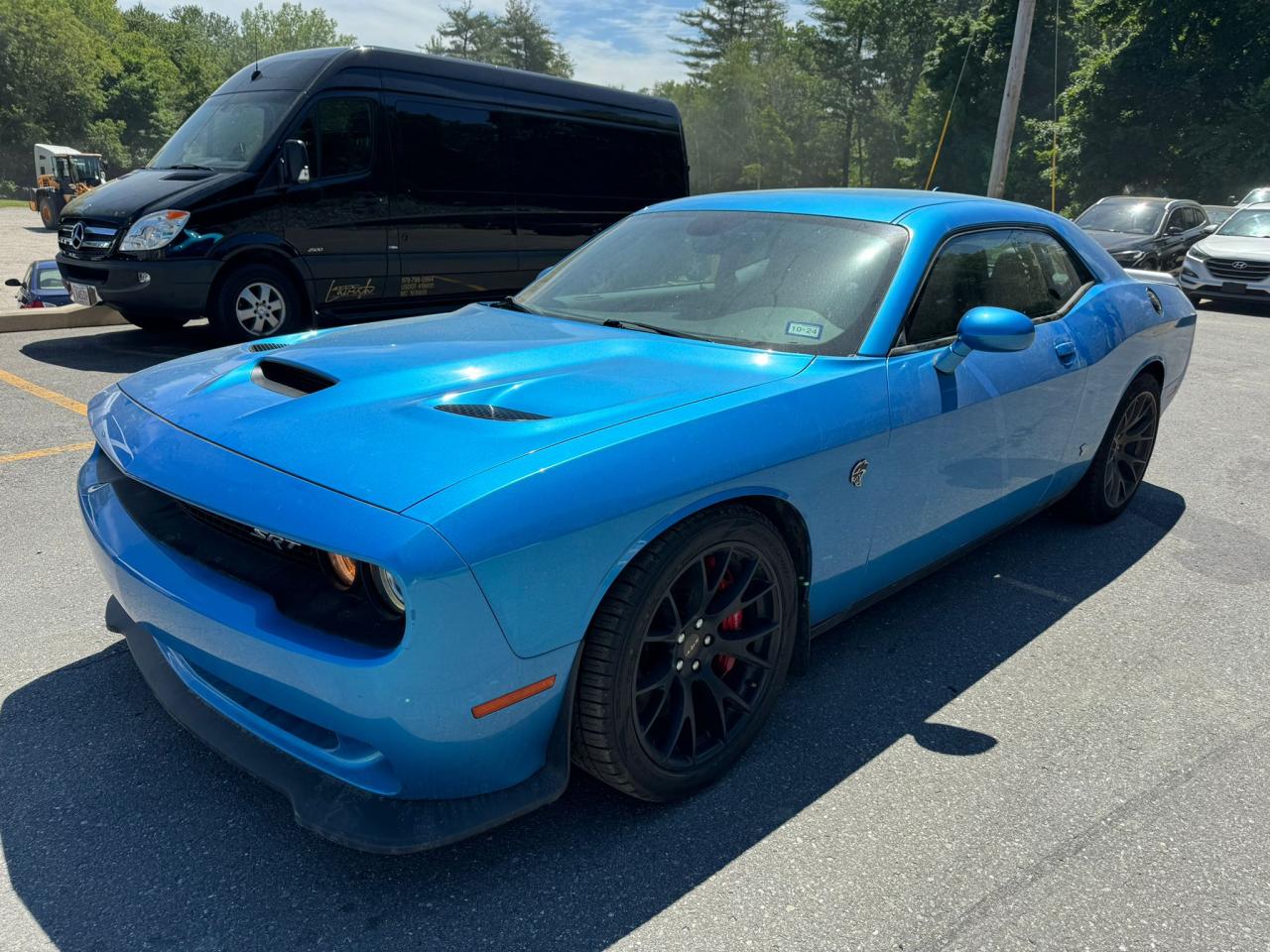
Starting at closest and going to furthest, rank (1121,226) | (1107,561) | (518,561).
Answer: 1. (518,561)
2. (1107,561)
3. (1121,226)

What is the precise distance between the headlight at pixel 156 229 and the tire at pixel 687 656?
617 cm

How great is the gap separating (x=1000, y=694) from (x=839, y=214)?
5.33 ft

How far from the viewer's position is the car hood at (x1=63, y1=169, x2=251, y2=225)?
23.1ft

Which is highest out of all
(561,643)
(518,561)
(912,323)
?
(912,323)

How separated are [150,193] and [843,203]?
5.99 m

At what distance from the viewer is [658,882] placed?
2.08 m

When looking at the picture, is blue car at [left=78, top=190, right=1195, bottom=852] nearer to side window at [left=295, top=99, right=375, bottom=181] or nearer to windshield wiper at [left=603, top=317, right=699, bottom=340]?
windshield wiper at [left=603, top=317, right=699, bottom=340]

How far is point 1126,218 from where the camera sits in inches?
616

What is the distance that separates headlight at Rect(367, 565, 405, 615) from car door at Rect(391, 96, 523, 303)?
6773mm

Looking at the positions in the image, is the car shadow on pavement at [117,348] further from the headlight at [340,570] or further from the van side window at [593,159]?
the headlight at [340,570]

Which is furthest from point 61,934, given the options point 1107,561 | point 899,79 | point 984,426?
point 899,79

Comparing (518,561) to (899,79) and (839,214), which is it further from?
(899,79)

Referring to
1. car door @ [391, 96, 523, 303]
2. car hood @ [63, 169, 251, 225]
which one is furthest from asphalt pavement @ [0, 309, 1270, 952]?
car door @ [391, 96, 523, 303]

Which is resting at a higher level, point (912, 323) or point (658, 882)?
point (912, 323)
